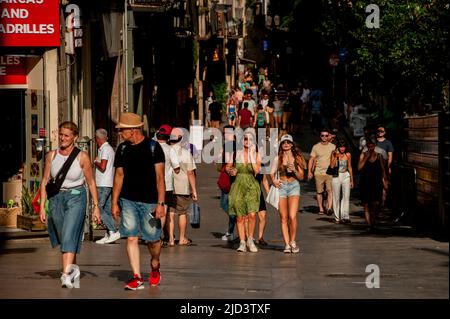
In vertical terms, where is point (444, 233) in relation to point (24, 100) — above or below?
below

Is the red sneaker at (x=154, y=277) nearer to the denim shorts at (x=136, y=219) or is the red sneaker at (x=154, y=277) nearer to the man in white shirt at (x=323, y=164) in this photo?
the denim shorts at (x=136, y=219)

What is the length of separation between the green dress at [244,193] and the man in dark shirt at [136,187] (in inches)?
181

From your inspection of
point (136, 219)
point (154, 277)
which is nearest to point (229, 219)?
point (154, 277)

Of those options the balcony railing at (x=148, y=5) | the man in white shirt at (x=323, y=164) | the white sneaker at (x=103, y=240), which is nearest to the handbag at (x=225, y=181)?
the white sneaker at (x=103, y=240)

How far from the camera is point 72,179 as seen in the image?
45.7 ft

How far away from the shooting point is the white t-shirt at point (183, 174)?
19.7m

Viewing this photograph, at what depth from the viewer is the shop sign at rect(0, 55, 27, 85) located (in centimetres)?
2122

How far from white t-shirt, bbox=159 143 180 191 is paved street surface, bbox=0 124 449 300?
1.02 meters

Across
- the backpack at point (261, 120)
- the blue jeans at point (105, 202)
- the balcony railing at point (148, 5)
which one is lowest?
the blue jeans at point (105, 202)

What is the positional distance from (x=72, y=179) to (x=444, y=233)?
26.5 ft

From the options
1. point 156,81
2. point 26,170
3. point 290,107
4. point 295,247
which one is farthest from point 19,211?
point 290,107
